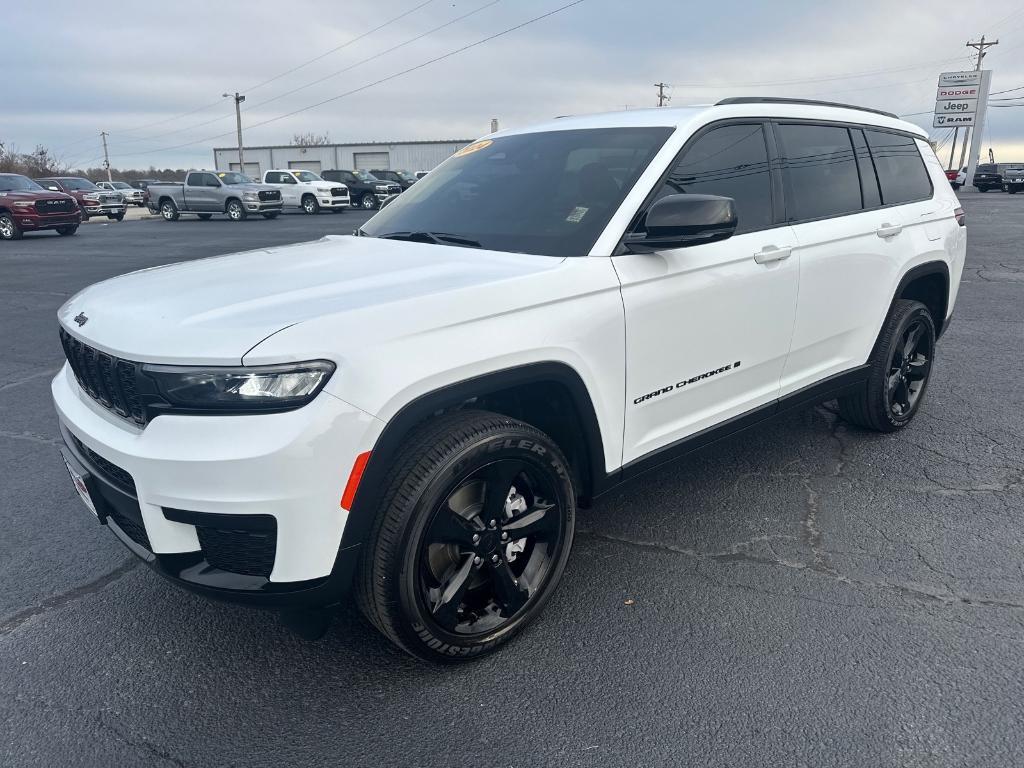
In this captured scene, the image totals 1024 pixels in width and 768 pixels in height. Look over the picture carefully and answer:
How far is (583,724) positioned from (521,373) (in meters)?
1.09

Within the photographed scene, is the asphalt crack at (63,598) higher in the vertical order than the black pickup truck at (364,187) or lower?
lower

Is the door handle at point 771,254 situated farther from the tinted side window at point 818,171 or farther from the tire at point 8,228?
the tire at point 8,228

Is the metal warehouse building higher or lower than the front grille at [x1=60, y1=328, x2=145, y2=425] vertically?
higher

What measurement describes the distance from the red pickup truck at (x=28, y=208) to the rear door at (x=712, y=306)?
22005mm

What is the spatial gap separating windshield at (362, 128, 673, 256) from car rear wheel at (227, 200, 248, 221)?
2710 centimetres

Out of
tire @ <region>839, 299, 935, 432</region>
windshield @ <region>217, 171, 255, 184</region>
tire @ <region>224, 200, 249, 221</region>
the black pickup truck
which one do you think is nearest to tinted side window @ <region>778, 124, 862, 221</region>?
tire @ <region>839, 299, 935, 432</region>

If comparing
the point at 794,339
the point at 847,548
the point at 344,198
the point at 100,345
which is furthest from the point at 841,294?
the point at 344,198

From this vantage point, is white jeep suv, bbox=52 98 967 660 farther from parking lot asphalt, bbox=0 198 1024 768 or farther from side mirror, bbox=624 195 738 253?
parking lot asphalt, bbox=0 198 1024 768

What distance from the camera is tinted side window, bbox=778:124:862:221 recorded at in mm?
3752

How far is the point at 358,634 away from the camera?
2.85 meters

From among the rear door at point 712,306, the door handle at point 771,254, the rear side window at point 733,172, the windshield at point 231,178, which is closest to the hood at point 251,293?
the rear door at point 712,306

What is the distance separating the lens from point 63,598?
3096 mm

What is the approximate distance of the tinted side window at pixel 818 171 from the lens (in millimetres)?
3752

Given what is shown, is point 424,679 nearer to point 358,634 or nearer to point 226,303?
point 358,634
